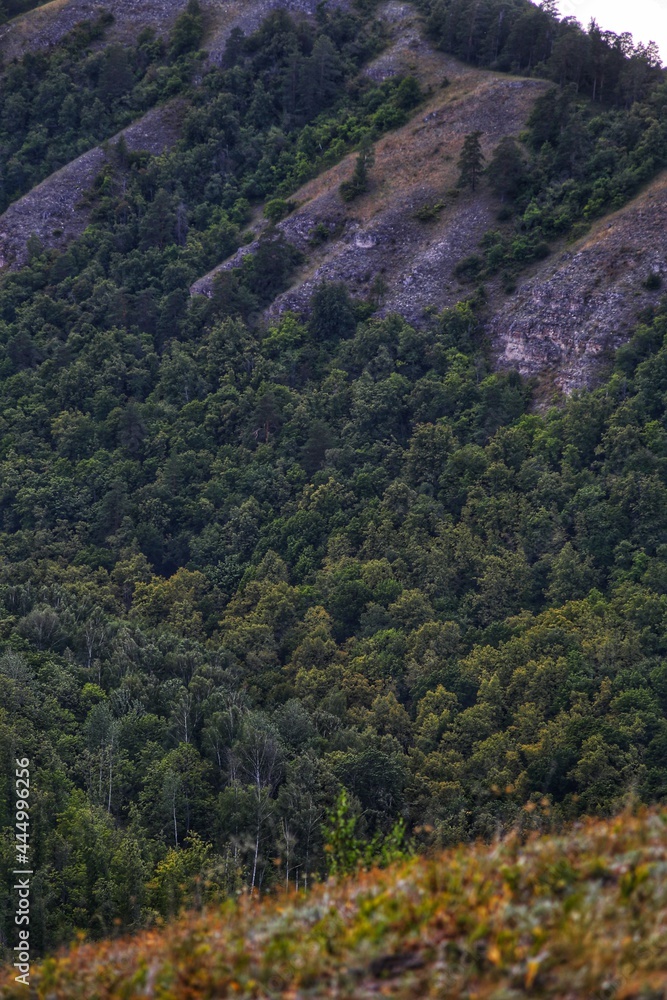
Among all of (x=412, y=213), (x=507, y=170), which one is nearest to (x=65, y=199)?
(x=412, y=213)

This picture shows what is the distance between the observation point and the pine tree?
85750 mm

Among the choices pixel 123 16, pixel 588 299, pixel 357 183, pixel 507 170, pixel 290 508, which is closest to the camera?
pixel 588 299

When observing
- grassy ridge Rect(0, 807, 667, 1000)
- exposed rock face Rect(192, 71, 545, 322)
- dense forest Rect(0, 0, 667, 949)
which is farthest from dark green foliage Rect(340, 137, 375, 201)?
grassy ridge Rect(0, 807, 667, 1000)

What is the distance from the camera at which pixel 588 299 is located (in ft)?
248

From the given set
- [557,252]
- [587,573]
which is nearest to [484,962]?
[587,573]

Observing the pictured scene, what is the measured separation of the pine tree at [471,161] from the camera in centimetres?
8575

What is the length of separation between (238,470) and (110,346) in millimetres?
19001

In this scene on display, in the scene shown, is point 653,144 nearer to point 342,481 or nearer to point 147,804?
point 342,481

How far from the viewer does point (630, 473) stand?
65.1 metres

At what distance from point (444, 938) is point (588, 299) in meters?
67.7

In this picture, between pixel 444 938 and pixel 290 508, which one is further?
pixel 290 508

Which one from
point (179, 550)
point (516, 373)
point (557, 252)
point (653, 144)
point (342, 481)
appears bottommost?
point (179, 550)

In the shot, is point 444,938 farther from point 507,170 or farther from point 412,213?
point 412,213

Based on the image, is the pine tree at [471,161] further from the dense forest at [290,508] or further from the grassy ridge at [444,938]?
the grassy ridge at [444,938]
